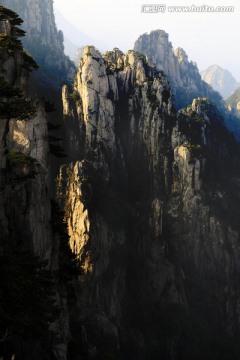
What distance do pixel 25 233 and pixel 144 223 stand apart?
6024 cm

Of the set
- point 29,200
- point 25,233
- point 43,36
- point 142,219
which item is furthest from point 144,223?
point 43,36

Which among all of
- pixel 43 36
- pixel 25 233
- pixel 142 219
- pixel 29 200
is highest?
pixel 43 36

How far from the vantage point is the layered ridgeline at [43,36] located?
506ft

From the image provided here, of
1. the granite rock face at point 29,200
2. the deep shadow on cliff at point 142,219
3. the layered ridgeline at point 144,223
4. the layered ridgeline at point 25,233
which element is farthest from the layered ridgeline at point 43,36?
the granite rock face at point 29,200

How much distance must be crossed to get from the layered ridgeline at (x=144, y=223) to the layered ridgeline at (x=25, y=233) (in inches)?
1495

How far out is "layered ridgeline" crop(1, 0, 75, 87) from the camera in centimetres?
15412

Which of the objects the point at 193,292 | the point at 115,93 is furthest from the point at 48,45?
the point at 193,292

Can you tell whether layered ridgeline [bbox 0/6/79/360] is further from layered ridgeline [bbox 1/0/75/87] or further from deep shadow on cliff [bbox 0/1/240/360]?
layered ridgeline [bbox 1/0/75/87]

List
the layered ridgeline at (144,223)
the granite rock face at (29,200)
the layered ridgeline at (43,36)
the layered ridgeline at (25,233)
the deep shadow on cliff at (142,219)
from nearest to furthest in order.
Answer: the layered ridgeline at (25,233), the granite rock face at (29,200), the deep shadow on cliff at (142,219), the layered ridgeline at (144,223), the layered ridgeline at (43,36)

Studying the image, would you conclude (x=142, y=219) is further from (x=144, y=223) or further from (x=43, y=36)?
(x=43, y=36)

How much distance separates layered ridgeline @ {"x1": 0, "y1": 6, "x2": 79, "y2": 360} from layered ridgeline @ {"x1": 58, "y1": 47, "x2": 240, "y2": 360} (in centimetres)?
3798

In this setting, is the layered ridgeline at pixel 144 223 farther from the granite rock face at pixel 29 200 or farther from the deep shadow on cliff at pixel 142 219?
the granite rock face at pixel 29 200

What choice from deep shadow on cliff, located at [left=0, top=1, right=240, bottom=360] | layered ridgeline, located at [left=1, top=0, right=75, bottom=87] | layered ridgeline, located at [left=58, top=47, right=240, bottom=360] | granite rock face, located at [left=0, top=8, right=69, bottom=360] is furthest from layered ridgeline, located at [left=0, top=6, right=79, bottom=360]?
layered ridgeline, located at [left=1, top=0, right=75, bottom=87]

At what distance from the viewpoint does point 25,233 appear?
32.3 meters
